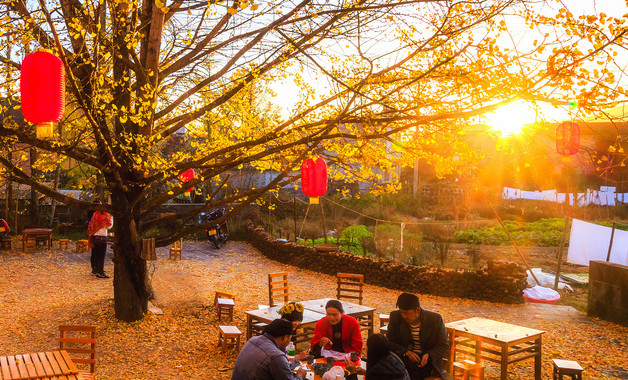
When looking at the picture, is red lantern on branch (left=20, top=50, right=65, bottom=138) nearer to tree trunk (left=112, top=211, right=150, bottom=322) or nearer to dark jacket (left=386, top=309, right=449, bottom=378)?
tree trunk (left=112, top=211, right=150, bottom=322)

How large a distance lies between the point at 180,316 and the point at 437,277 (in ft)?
20.5

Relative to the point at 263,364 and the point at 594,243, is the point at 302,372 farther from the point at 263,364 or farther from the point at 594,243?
the point at 594,243

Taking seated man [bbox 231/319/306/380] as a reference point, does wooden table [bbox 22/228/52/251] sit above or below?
below

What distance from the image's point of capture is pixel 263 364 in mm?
3707

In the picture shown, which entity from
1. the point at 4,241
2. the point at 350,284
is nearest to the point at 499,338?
the point at 350,284

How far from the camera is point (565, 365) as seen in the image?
593cm

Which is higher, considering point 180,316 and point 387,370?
point 387,370

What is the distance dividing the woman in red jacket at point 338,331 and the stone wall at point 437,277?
7.04 meters

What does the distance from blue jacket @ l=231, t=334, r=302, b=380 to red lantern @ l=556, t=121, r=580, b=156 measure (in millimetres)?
4526

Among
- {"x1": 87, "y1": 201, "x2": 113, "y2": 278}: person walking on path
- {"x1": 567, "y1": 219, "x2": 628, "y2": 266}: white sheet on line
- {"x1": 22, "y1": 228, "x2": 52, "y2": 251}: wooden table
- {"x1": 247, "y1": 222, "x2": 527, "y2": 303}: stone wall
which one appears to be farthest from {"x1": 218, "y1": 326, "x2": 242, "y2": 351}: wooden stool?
{"x1": 22, "y1": 228, "x2": 52, "y2": 251}: wooden table

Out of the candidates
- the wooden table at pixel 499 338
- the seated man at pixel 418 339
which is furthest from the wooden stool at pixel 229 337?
the wooden table at pixel 499 338

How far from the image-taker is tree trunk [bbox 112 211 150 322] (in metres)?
8.25

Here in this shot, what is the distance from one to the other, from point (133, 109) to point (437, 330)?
17.2ft

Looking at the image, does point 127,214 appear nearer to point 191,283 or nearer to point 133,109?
point 133,109
